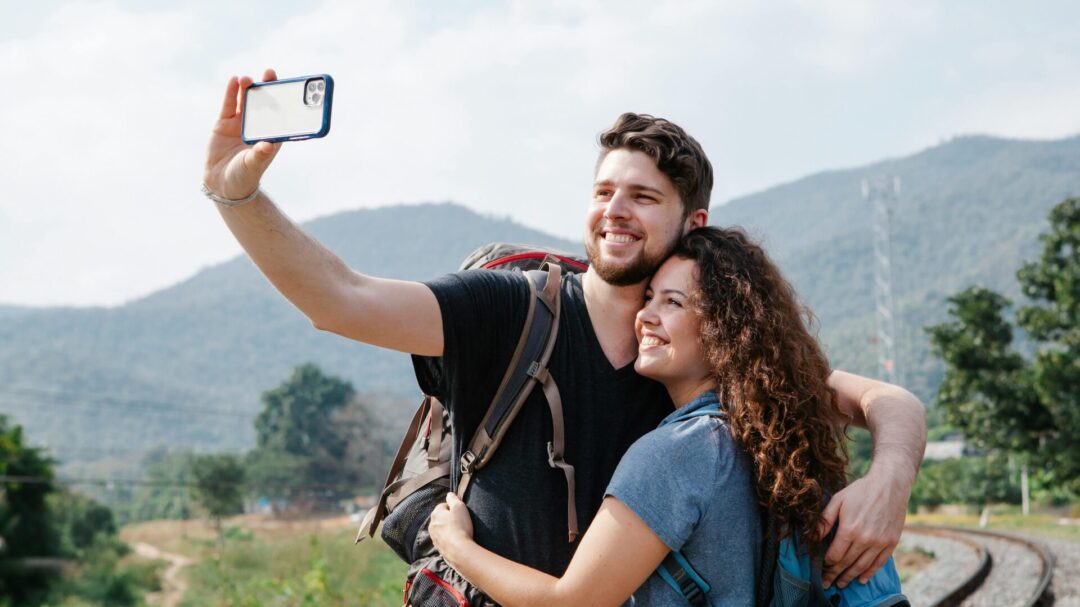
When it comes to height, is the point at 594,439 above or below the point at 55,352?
above

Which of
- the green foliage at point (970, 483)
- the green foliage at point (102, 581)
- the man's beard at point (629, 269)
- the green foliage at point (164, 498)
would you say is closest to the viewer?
the man's beard at point (629, 269)

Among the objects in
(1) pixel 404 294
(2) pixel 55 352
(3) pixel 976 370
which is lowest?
(2) pixel 55 352

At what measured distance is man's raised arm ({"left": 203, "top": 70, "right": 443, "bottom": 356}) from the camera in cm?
225

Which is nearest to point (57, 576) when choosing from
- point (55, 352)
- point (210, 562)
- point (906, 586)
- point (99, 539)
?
point (210, 562)

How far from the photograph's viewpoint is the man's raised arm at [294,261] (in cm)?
225

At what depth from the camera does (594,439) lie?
269 centimetres

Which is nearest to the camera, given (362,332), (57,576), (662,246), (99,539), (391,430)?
(362,332)

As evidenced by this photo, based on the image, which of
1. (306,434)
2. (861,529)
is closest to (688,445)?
(861,529)

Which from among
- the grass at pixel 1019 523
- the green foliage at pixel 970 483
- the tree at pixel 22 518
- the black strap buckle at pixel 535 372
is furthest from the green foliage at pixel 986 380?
the black strap buckle at pixel 535 372

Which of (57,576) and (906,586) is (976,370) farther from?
(57,576)

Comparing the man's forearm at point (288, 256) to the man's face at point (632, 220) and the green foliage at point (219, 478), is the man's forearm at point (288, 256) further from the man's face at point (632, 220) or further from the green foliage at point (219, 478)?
the green foliage at point (219, 478)

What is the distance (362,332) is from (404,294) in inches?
5.2

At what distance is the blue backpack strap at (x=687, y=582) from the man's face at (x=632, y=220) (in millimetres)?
766

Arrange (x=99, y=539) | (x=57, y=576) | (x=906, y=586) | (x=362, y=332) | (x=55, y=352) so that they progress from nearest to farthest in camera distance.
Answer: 1. (x=362, y=332)
2. (x=906, y=586)
3. (x=57, y=576)
4. (x=99, y=539)
5. (x=55, y=352)
